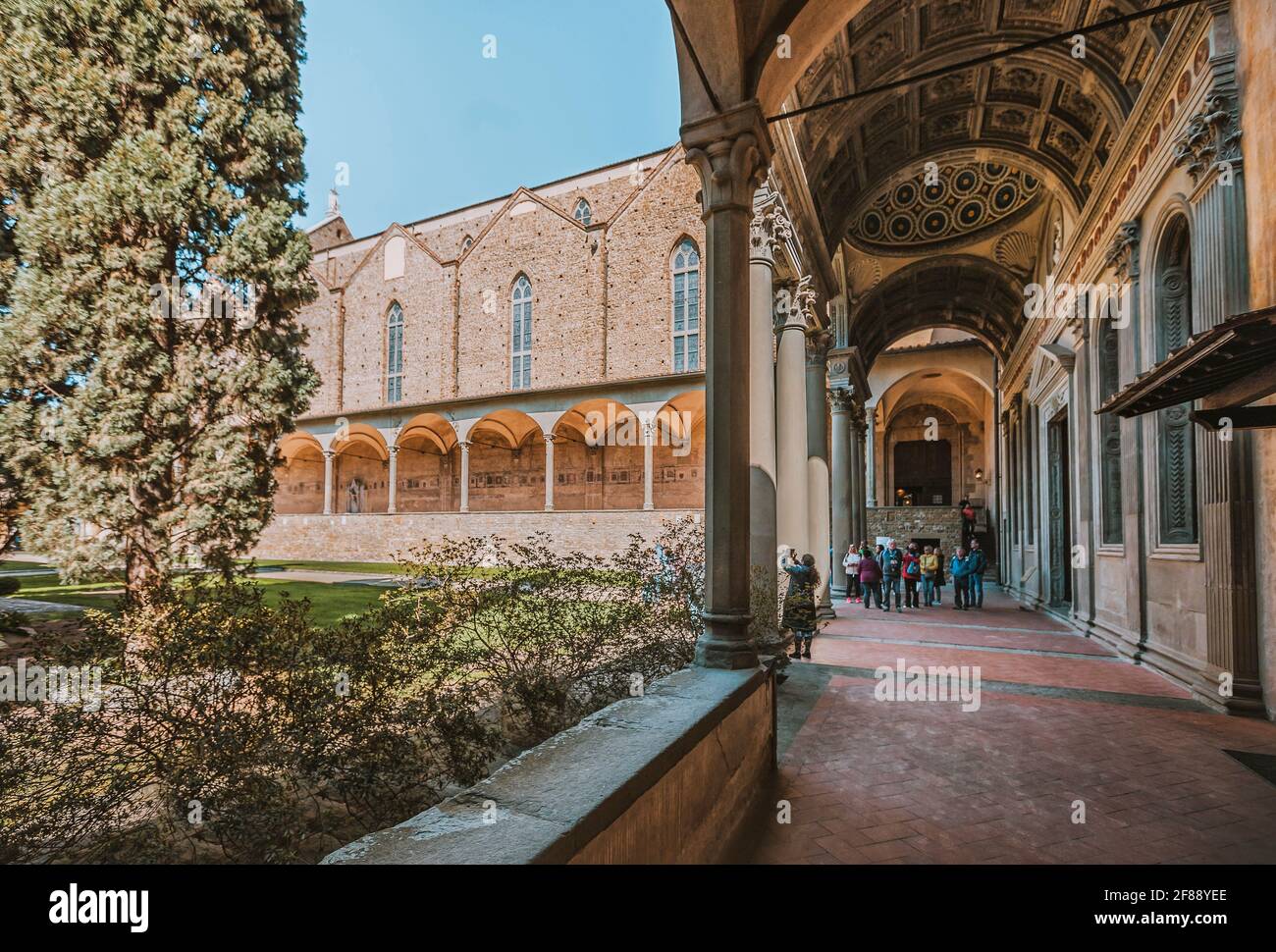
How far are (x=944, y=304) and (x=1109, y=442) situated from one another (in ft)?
36.0

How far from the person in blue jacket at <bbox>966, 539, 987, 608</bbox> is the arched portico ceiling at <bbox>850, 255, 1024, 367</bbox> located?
20.9ft

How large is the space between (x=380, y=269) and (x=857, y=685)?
33.9 metres

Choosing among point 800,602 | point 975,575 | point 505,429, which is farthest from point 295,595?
point 505,429

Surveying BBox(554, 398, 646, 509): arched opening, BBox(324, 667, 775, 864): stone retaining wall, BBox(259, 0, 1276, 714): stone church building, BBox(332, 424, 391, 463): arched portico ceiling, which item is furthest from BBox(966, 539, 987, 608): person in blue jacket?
BBox(332, 424, 391, 463): arched portico ceiling

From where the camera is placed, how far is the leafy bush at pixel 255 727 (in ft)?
7.59

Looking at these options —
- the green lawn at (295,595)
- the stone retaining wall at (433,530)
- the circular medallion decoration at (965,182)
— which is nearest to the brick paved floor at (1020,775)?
the green lawn at (295,595)

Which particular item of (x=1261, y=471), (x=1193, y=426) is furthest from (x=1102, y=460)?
(x=1261, y=471)

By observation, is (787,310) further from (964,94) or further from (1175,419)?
(964,94)

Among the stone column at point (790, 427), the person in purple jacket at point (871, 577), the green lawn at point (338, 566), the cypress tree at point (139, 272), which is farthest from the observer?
the green lawn at point (338, 566)

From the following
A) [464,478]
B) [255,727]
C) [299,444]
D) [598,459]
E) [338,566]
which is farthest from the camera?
[299,444]

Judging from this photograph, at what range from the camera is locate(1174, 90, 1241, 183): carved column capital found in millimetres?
5609

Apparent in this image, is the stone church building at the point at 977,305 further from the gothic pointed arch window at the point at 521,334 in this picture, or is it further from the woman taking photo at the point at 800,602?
the gothic pointed arch window at the point at 521,334

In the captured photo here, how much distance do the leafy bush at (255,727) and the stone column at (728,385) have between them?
787 mm

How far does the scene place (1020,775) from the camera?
4.01m
